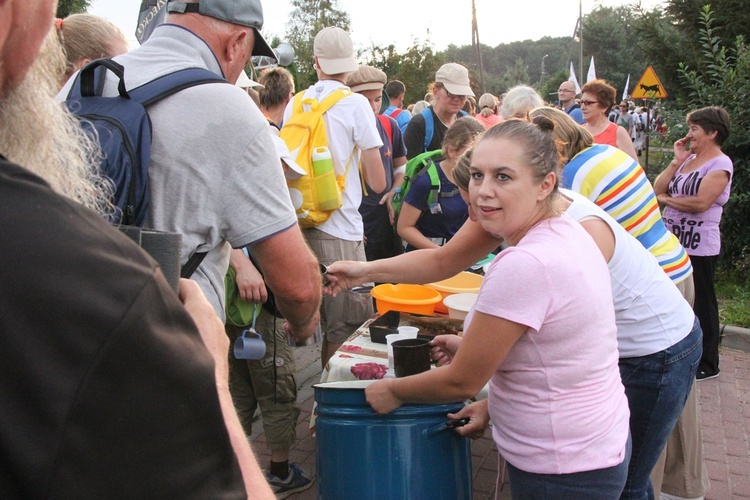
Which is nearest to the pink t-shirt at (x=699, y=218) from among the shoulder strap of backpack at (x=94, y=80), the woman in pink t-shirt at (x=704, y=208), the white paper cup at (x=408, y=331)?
the woman in pink t-shirt at (x=704, y=208)

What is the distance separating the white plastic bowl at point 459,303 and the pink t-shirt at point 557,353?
1.07m

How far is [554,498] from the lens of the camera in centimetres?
195

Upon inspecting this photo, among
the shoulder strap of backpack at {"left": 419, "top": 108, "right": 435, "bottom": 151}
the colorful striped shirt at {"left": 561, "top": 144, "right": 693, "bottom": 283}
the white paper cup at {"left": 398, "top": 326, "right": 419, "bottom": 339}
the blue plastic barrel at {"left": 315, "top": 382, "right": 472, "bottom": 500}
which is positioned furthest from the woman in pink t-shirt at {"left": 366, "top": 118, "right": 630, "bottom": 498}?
the shoulder strap of backpack at {"left": 419, "top": 108, "right": 435, "bottom": 151}

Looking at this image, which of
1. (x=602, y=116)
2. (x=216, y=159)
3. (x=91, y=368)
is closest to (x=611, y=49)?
(x=602, y=116)

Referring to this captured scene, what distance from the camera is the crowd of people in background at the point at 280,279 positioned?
54 cm

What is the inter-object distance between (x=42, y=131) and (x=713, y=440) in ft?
14.7

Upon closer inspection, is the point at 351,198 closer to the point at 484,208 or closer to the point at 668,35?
the point at 484,208

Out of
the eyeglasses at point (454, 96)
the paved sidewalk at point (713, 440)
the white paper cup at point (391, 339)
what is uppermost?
the eyeglasses at point (454, 96)

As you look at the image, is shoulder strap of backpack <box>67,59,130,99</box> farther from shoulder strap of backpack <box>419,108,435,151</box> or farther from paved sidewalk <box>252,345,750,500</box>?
shoulder strap of backpack <box>419,108,435,151</box>

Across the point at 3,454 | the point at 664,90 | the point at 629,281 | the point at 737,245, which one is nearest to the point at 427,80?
the point at 664,90

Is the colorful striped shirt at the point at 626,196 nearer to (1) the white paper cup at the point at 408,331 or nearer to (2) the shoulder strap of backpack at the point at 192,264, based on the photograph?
(1) the white paper cup at the point at 408,331

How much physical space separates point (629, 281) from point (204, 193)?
1.47 metres

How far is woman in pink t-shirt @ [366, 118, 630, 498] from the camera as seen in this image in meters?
1.84

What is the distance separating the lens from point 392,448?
90.7 inches
